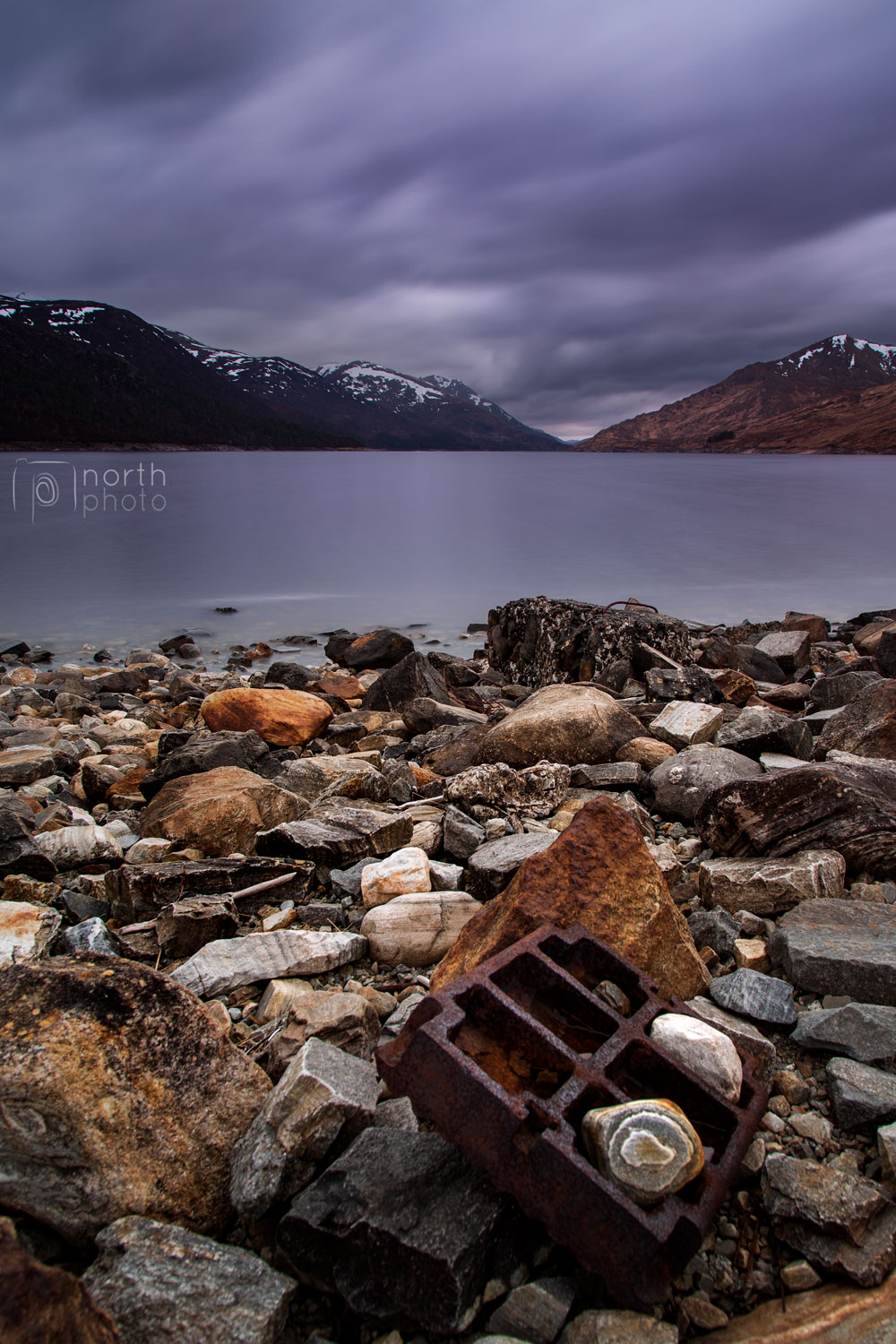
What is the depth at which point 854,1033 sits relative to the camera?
211 cm

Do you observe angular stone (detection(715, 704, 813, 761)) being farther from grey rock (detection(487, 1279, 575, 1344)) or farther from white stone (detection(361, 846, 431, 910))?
grey rock (detection(487, 1279, 575, 1344))

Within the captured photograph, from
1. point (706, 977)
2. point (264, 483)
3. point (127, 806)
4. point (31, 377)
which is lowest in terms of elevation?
point (127, 806)

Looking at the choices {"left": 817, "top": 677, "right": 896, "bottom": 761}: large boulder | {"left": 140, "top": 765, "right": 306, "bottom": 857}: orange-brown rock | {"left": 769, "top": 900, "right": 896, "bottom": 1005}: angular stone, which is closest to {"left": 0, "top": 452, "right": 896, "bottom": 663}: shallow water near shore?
{"left": 140, "top": 765, "right": 306, "bottom": 857}: orange-brown rock

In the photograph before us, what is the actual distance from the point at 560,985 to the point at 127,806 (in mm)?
3552

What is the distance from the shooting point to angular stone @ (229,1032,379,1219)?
1732 mm

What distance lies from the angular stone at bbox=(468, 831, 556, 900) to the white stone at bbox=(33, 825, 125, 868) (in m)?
1.74

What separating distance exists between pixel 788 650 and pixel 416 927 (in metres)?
7.32

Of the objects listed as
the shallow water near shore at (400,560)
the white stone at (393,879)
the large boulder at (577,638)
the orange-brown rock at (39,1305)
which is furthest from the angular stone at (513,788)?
the shallow water near shore at (400,560)

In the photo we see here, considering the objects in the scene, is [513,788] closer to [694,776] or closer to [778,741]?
[694,776]

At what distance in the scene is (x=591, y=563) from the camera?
24.0 metres

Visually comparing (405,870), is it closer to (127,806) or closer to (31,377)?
(127,806)

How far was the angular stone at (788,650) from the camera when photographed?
872 centimetres

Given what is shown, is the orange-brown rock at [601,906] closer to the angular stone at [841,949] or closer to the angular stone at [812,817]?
the angular stone at [841,949]

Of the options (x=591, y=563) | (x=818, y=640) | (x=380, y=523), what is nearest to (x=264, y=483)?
(x=380, y=523)
